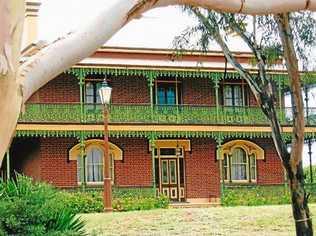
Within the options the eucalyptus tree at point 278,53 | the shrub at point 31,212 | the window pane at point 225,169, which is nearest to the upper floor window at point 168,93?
the window pane at point 225,169

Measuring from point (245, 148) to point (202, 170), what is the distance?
7.36ft

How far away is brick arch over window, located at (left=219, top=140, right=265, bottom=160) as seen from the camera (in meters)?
33.0

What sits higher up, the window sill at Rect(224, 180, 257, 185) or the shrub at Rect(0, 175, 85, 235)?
the window sill at Rect(224, 180, 257, 185)

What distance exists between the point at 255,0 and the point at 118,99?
27590 mm

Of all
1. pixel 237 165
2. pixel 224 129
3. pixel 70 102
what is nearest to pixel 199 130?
pixel 224 129

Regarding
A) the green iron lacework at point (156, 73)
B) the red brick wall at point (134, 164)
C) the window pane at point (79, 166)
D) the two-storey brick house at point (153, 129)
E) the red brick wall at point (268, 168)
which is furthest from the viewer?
the red brick wall at point (268, 168)

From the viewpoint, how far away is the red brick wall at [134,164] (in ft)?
101

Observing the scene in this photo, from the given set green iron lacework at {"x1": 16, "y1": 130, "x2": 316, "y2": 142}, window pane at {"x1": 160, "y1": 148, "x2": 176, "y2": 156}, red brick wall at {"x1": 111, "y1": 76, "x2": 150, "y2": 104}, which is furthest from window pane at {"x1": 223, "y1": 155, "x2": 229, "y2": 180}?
red brick wall at {"x1": 111, "y1": 76, "x2": 150, "y2": 104}

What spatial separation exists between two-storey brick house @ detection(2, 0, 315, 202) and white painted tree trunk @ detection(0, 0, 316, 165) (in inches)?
962

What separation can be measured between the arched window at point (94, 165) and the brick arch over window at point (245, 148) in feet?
16.7

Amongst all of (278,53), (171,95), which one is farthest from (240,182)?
(278,53)

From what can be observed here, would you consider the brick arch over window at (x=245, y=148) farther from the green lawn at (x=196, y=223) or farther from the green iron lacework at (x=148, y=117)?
the green lawn at (x=196, y=223)

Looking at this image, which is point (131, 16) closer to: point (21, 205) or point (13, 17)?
point (13, 17)

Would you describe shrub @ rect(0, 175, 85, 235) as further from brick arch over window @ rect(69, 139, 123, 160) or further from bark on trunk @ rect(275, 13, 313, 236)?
brick arch over window @ rect(69, 139, 123, 160)
